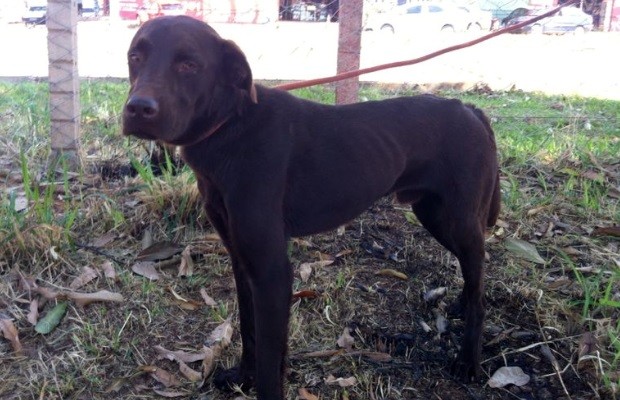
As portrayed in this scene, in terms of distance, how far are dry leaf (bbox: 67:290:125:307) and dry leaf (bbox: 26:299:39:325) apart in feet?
0.45

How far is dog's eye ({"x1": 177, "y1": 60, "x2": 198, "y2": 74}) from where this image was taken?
7.00 feet

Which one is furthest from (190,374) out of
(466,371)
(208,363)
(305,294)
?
(466,371)

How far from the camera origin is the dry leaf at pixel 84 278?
3043mm

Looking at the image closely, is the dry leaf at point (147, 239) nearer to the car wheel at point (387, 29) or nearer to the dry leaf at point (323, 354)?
the dry leaf at point (323, 354)

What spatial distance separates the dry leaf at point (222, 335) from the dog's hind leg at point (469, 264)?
91cm

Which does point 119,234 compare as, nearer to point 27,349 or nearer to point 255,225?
point 27,349

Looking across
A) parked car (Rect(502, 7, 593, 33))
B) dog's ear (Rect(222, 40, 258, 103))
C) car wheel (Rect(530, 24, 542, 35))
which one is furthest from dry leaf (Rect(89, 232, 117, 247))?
car wheel (Rect(530, 24, 542, 35))

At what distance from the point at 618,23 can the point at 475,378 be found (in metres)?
10.6

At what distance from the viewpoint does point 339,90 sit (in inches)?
172

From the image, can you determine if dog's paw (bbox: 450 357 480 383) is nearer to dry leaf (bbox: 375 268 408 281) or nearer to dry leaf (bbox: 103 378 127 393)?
dry leaf (bbox: 375 268 408 281)

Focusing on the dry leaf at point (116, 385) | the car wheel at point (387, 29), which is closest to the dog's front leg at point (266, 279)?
the dry leaf at point (116, 385)

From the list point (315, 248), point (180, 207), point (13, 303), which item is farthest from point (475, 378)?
point (13, 303)

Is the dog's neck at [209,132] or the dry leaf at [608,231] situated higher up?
the dog's neck at [209,132]

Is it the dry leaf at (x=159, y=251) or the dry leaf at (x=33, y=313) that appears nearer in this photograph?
the dry leaf at (x=33, y=313)
